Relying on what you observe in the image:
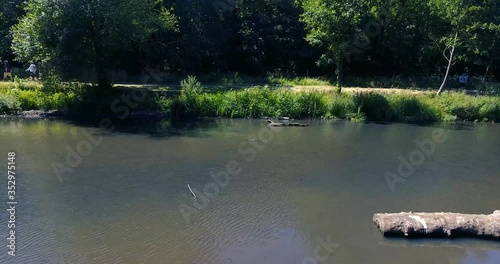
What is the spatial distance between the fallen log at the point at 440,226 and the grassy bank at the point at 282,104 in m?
15.1

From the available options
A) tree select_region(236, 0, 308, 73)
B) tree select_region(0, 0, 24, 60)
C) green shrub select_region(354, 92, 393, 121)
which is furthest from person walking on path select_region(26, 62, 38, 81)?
green shrub select_region(354, 92, 393, 121)

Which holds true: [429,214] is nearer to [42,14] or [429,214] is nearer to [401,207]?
[401,207]

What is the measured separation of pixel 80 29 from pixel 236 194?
1433cm

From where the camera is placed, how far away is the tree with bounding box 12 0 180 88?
78.4ft

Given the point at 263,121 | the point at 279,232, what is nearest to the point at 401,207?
the point at 279,232

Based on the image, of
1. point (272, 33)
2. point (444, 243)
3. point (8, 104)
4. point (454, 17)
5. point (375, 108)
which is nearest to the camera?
point (444, 243)

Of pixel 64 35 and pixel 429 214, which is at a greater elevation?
pixel 64 35

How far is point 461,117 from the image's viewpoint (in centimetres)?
2753

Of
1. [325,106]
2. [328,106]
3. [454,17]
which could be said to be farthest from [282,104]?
[454,17]

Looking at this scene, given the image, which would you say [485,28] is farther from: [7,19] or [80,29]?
[7,19]

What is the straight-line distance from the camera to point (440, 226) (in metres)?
11.6

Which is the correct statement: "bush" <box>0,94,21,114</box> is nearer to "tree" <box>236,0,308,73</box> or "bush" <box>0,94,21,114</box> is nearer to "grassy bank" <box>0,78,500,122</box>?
"grassy bank" <box>0,78,500,122</box>

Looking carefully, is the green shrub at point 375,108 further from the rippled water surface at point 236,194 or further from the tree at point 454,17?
the tree at point 454,17

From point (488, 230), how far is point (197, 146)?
11.3 m
